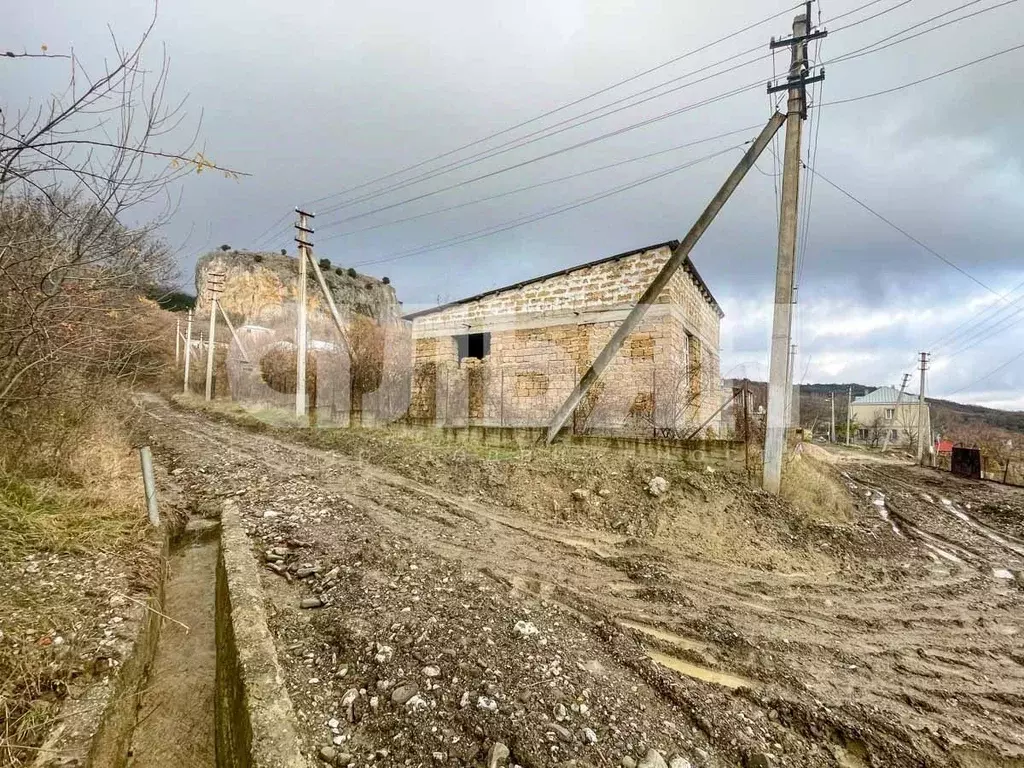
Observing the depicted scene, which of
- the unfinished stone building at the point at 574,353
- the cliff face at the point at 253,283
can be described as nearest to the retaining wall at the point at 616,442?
the unfinished stone building at the point at 574,353

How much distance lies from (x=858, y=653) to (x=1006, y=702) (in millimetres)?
801

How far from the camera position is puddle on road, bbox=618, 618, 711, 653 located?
3.57 meters

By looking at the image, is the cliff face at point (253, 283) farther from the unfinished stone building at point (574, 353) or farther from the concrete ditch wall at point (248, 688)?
the concrete ditch wall at point (248, 688)

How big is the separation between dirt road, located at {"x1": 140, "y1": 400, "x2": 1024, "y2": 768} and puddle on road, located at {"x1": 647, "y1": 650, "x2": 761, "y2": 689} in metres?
0.02

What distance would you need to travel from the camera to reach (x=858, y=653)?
12.1ft

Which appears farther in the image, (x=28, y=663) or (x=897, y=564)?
(x=897, y=564)

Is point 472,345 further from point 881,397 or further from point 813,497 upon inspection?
point 881,397

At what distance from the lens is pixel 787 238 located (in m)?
7.42

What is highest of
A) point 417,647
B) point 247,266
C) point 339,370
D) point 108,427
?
point 247,266

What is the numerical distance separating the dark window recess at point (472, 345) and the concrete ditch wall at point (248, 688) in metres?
10.3

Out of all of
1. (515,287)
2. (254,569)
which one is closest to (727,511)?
(254,569)

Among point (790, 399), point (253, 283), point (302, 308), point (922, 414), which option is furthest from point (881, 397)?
point (253, 283)

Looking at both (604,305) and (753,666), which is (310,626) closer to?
(753,666)

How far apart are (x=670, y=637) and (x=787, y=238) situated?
6.43 m
